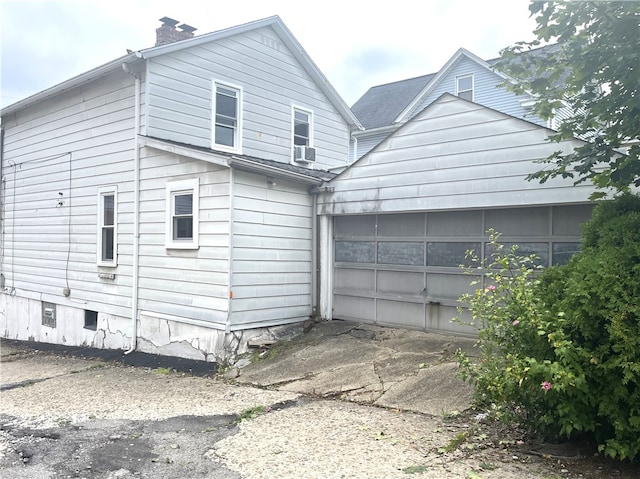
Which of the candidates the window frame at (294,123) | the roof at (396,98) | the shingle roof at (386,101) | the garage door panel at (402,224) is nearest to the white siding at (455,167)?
the garage door panel at (402,224)

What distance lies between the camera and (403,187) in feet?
29.0

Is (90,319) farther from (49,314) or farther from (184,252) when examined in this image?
(184,252)

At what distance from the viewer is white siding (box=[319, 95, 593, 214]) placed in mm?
7387

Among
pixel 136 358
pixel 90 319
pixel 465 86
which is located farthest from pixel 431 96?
pixel 136 358

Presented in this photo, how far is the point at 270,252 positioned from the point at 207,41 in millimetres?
5395

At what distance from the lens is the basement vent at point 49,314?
1303cm

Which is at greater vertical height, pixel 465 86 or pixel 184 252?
pixel 465 86

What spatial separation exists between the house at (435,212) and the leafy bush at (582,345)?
259 cm

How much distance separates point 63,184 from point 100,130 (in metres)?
2.17

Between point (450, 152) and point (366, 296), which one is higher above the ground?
point (450, 152)

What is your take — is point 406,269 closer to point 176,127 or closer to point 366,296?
point 366,296

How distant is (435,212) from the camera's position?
8656 mm

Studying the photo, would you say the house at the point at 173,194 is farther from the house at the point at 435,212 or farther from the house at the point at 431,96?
the house at the point at 431,96

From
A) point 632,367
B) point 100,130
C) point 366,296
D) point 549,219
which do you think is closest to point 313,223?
point 366,296
